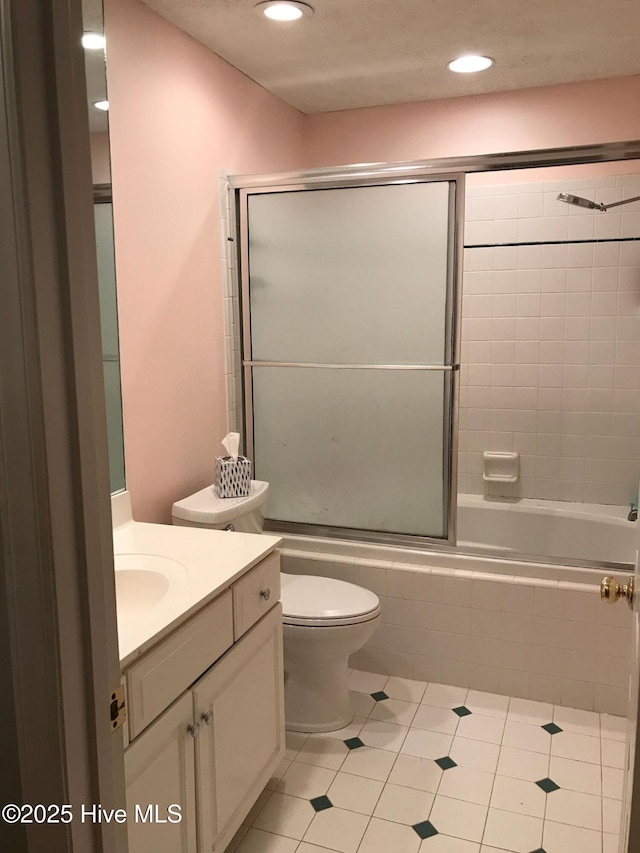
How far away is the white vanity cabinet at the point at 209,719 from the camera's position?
1.44m

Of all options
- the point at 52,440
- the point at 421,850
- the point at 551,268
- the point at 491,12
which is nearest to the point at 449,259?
the point at 491,12

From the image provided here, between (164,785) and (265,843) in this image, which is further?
Result: (265,843)

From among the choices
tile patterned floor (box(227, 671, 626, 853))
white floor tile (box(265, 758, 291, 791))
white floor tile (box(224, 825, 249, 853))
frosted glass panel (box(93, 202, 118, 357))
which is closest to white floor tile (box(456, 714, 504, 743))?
tile patterned floor (box(227, 671, 626, 853))

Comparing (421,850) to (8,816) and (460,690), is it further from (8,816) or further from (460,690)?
(8,816)

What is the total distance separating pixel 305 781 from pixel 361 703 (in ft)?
1.62

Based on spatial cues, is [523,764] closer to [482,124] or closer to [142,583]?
[142,583]

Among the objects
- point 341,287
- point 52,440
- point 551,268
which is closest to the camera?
point 52,440

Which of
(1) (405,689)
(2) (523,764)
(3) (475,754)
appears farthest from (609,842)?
(1) (405,689)

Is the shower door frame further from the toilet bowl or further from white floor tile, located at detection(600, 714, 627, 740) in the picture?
white floor tile, located at detection(600, 714, 627, 740)

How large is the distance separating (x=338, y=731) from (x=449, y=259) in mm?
1726

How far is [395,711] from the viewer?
8.57ft

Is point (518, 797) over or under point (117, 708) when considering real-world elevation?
under

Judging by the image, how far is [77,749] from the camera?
2.79 feet

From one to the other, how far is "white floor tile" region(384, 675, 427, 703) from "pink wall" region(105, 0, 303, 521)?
1.09m
